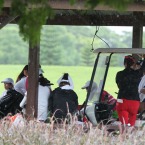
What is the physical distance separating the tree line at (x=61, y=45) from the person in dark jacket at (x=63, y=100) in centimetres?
3735

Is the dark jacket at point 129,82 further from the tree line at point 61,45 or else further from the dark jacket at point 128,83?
the tree line at point 61,45

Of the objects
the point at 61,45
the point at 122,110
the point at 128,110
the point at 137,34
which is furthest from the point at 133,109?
the point at 61,45

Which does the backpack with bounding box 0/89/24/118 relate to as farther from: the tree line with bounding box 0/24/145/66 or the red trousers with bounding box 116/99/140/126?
the tree line with bounding box 0/24/145/66

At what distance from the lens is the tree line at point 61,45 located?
51625 millimetres

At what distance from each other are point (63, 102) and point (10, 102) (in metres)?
1.29

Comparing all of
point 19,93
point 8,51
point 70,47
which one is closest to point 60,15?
point 19,93

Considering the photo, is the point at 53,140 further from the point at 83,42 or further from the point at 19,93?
the point at 83,42

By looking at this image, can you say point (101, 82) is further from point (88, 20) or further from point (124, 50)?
point (88, 20)

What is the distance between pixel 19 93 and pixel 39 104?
0.84 m

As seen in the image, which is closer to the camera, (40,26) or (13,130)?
(40,26)

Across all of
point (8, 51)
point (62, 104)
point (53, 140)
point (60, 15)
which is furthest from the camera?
point (8, 51)

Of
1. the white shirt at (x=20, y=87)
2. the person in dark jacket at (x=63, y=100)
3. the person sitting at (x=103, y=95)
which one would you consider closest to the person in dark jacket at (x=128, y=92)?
the person sitting at (x=103, y=95)

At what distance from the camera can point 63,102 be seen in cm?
1095

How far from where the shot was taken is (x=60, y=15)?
14.1 m
